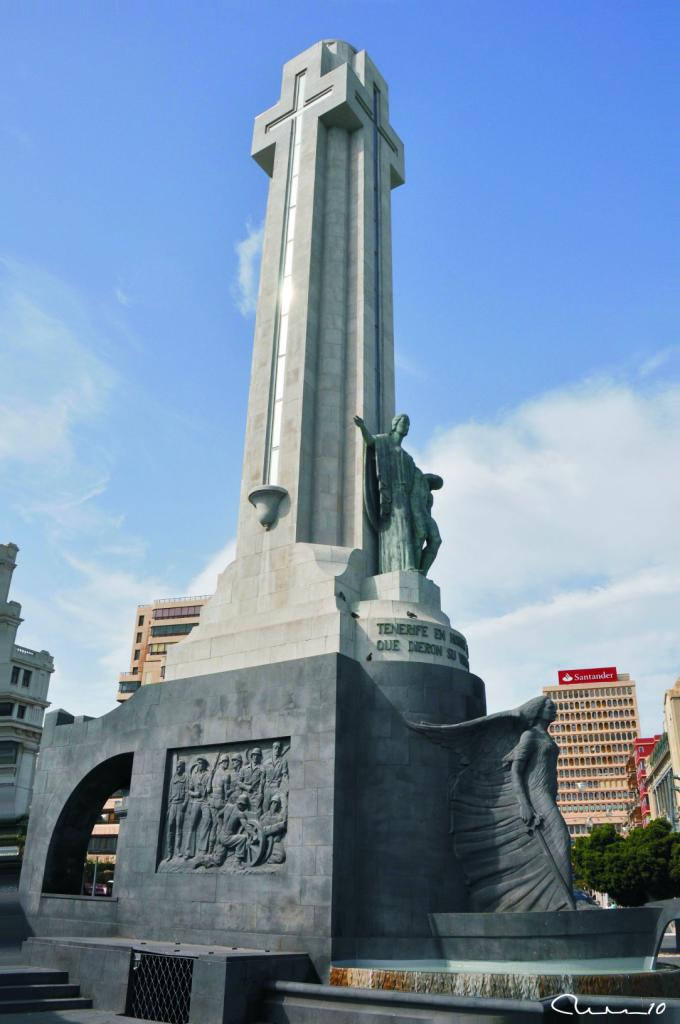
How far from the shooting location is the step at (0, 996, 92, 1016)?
13.8m

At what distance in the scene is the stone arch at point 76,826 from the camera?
20969mm

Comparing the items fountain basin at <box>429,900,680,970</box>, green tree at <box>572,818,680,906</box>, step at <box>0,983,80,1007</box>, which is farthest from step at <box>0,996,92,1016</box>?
green tree at <box>572,818,680,906</box>

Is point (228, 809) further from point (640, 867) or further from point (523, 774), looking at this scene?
point (640, 867)

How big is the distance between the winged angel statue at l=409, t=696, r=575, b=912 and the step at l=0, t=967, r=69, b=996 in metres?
7.86

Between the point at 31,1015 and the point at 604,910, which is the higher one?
the point at 604,910

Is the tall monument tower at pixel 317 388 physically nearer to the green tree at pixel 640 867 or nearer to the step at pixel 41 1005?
the step at pixel 41 1005

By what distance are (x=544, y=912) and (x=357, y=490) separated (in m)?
10.8

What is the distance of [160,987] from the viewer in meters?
13.4

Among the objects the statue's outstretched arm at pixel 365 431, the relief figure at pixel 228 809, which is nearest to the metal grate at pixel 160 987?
the relief figure at pixel 228 809

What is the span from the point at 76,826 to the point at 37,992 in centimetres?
754

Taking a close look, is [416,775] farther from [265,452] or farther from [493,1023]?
[265,452]

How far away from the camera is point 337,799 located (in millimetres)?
15742

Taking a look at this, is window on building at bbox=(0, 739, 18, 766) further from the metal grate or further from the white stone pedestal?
the metal grate

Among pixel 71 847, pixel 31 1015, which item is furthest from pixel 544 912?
pixel 71 847
